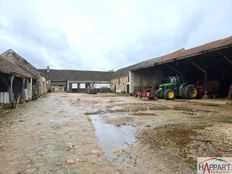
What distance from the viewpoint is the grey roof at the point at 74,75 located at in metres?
59.5

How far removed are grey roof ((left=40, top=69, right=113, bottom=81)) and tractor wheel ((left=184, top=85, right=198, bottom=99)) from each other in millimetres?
40056

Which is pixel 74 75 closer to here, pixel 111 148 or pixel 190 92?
pixel 190 92

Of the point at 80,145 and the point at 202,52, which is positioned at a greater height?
the point at 202,52

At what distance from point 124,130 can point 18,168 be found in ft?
12.6

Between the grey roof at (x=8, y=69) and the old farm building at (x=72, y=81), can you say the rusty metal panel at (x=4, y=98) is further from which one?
the old farm building at (x=72, y=81)

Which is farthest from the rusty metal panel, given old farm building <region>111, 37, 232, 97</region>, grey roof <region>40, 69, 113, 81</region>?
grey roof <region>40, 69, 113, 81</region>

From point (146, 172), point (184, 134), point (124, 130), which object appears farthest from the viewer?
point (124, 130)

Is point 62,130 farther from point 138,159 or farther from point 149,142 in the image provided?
point 138,159

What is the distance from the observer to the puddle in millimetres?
5383

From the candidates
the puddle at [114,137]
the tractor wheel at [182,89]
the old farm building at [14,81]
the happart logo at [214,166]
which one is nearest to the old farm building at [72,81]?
the old farm building at [14,81]

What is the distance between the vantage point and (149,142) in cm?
570

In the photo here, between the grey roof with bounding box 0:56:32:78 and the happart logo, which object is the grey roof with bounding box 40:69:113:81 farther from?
the happart logo

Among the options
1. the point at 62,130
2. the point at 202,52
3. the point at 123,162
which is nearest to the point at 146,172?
the point at 123,162

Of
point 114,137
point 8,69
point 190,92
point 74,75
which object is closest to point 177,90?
point 190,92
